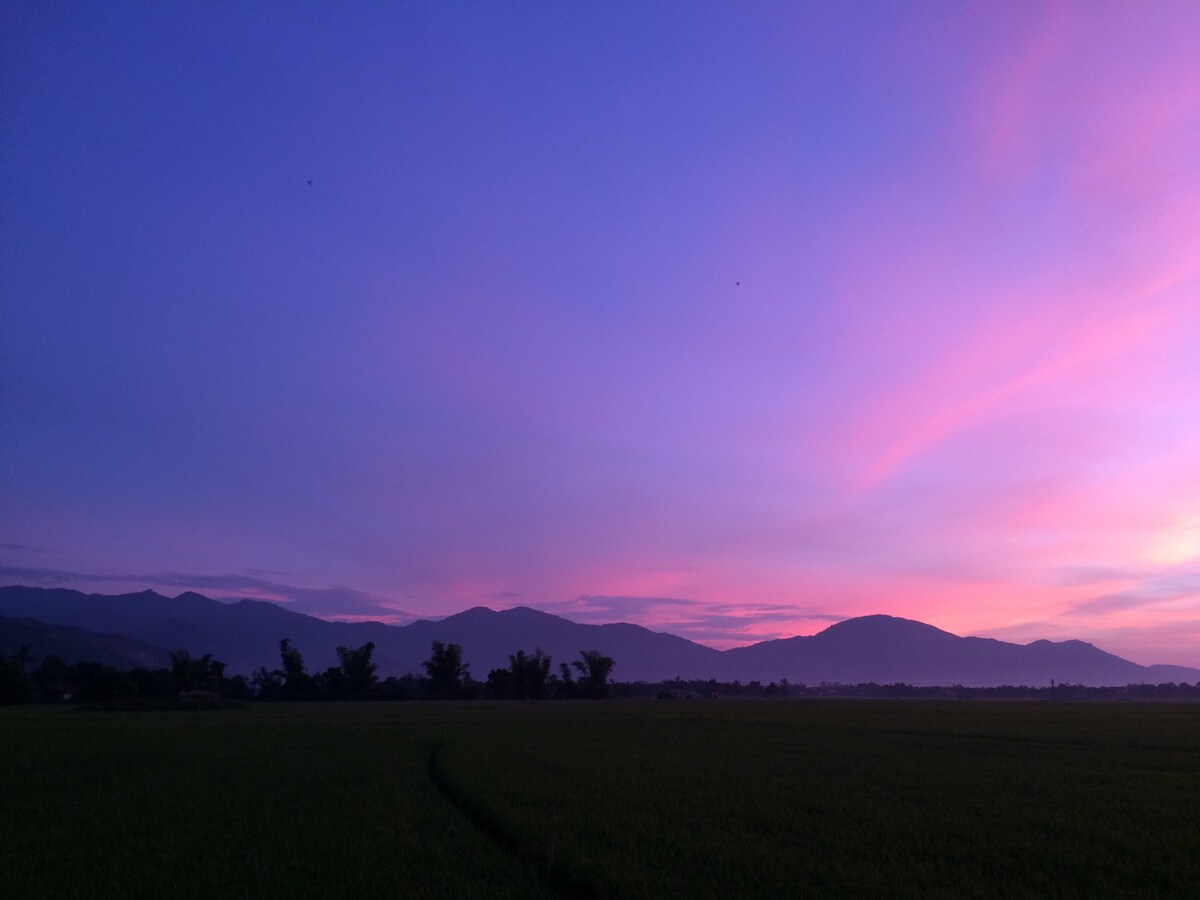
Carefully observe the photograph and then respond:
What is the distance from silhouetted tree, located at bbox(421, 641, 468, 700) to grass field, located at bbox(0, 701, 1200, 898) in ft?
224

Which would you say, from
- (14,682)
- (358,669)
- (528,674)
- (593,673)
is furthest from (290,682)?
(593,673)

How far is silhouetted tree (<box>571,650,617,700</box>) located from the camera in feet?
309

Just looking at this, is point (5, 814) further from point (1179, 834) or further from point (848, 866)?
point (1179, 834)

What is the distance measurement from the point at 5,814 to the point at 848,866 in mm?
13753

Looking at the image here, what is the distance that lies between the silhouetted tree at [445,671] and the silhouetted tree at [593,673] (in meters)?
13.8

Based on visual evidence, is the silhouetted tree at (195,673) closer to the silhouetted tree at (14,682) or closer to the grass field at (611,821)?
the silhouetted tree at (14,682)

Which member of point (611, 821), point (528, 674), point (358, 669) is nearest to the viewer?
point (611, 821)

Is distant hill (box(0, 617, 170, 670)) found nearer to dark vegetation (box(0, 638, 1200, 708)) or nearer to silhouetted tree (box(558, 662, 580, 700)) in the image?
dark vegetation (box(0, 638, 1200, 708))

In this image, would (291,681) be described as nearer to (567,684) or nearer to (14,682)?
(14,682)

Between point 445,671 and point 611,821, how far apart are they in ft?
272

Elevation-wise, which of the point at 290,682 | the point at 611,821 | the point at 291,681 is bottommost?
the point at 611,821

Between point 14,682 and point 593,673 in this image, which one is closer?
point 14,682

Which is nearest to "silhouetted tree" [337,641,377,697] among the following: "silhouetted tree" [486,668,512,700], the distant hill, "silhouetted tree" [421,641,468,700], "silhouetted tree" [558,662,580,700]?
"silhouetted tree" [421,641,468,700]

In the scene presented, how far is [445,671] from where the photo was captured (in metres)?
90.6
